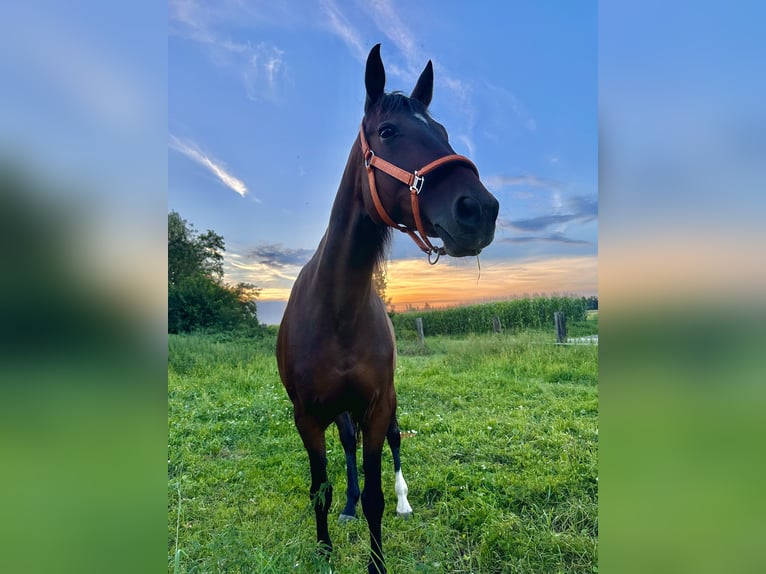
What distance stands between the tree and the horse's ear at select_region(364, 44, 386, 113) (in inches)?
163

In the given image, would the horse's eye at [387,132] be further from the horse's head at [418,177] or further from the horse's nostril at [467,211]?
the horse's nostril at [467,211]

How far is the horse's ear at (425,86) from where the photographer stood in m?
2.49

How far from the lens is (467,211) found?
168cm

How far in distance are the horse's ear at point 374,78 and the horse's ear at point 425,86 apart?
36cm

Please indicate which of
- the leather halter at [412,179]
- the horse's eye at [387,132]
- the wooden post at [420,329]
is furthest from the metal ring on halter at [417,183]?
the wooden post at [420,329]

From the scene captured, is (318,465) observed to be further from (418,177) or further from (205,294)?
(205,294)

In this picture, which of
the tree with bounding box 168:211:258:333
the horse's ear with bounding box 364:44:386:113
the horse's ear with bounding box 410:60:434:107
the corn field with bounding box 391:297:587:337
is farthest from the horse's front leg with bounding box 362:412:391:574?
the corn field with bounding box 391:297:587:337

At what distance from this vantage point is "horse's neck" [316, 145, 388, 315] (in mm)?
2268
